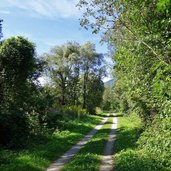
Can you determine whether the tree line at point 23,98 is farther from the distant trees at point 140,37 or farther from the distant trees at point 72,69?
the distant trees at point 72,69

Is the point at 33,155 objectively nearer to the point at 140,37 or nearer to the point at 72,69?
the point at 140,37

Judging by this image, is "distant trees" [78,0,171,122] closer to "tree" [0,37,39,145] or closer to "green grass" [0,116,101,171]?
"green grass" [0,116,101,171]

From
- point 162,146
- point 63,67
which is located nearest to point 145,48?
point 162,146

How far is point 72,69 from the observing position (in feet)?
270

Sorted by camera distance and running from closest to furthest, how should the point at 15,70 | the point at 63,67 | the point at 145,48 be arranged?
the point at 145,48
the point at 15,70
the point at 63,67

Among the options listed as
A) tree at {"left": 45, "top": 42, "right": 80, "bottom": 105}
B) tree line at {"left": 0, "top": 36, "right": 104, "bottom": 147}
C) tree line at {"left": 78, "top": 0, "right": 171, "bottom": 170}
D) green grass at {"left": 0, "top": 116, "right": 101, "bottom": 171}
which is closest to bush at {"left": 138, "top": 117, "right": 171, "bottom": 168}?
tree line at {"left": 78, "top": 0, "right": 171, "bottom": 170}

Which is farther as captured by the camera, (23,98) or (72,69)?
(72,69)

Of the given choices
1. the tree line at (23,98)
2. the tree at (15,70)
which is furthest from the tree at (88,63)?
the tree at (15,70)

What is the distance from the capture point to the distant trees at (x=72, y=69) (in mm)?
80750

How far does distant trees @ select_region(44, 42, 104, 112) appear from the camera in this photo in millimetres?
80750

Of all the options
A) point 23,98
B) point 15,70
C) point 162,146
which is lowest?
point 162,146

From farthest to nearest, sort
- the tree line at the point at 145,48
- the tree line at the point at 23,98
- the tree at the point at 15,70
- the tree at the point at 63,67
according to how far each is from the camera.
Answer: the tree at the point at 63,67 < the tree at the point at 15,70 < the tree line at the point at 23,98 < the tree line at the point at 145,48

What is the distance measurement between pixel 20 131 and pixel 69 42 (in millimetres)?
59256

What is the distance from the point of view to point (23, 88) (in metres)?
34.2
